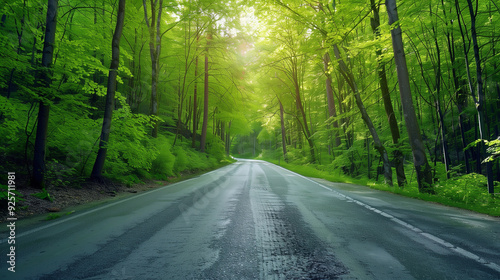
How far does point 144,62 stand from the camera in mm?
17328

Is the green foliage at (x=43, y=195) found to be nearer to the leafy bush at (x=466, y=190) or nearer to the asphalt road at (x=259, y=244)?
the asphalt road at (x=259, y=244)

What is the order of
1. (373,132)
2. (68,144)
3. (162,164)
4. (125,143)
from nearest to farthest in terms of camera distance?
1. (68,144)
2. (125,143)
3. (373,132)
4. (162,164)

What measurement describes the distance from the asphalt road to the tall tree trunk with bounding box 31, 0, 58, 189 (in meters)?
2.05

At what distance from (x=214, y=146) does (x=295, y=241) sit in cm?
2308

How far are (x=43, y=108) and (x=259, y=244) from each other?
6448mm

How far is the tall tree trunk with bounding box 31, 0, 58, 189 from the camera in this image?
5801 millimetres

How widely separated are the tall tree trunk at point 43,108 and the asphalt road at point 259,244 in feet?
6.71

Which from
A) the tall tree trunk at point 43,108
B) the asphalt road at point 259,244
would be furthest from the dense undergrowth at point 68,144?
the asphalt road at point 259,244

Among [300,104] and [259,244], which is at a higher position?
[300,104]

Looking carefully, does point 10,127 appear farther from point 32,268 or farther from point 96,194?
point 32,268

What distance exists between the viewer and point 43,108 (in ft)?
19.8

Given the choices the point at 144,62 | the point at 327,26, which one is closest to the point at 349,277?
the point at 327,26

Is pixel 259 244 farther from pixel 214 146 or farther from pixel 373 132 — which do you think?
pixel 214 146

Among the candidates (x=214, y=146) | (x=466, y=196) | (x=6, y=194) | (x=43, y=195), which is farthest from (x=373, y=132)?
(x=214, y=146)
